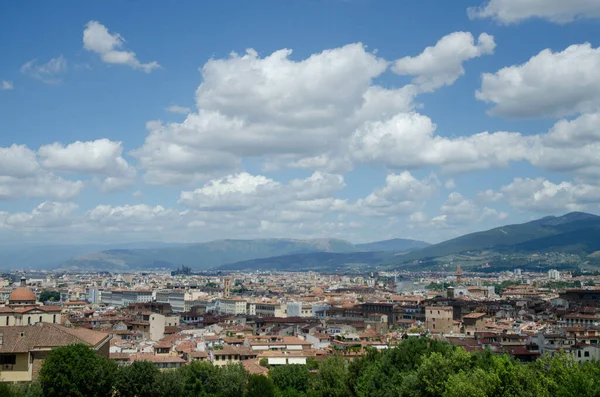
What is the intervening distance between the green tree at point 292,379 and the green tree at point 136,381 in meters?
9.11

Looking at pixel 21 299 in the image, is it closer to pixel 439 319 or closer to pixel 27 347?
pixel 27 347

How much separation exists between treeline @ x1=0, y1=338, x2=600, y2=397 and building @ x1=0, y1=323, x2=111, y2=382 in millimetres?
1967

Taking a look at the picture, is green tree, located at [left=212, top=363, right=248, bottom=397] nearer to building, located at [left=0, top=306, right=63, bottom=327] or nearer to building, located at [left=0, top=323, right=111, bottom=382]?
building, located at [left=0, top=323, right=111, bottom=382]

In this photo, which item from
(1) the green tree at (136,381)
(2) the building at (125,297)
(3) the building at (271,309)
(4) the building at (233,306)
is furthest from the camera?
(2) the building at (125,297)

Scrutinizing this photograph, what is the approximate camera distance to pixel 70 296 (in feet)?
500

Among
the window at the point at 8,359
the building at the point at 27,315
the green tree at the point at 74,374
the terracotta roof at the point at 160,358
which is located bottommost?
the terracotta roof at the point at 160,358

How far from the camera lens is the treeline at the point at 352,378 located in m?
26.4

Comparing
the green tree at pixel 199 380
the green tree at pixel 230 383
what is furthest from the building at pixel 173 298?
the green tree at pixel 230 383

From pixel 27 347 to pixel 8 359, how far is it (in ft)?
3.36

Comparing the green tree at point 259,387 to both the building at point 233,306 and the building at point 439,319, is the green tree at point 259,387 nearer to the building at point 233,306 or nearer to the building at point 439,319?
the building at point 439,319

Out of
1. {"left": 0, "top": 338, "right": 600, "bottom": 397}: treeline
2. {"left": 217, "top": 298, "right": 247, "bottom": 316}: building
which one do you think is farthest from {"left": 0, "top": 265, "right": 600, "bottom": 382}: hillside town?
{"left": 0, "top": 338, "right": 600, "bottom": 397}: treeline

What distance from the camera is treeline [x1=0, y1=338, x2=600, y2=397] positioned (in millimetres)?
26359

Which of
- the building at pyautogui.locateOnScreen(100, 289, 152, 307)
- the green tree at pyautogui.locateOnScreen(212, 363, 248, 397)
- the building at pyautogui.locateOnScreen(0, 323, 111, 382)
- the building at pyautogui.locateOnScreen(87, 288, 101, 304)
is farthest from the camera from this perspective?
the building at pyautogui.locateOnScreen(87, 288, 101, 304)

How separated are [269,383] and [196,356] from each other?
47.0 ft
